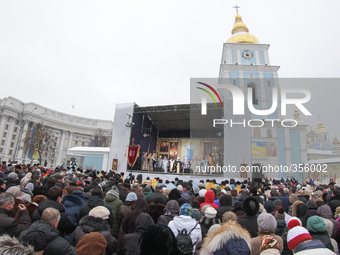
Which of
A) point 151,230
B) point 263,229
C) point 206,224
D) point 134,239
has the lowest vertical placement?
point 134,239

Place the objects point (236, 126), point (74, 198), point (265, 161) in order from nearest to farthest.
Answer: point (74, 198) < point (236, 126) < point (265, 161)

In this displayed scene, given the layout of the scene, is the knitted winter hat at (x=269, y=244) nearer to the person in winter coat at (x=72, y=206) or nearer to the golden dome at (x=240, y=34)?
the person in winter coat at (x=72, y=206)

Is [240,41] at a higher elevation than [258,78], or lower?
higher

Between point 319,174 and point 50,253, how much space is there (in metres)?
33.2

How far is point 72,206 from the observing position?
3.37 m

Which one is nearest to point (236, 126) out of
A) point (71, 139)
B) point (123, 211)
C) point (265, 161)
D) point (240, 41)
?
point (123, 211)

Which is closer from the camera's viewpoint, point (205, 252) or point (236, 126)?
point (205, 252)

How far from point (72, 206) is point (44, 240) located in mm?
1741

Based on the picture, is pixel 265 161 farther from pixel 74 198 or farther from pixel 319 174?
pixel 74 198

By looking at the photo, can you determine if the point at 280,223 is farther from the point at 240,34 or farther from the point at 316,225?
the point at 240,34

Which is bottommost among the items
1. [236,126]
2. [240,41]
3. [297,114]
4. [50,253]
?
[50,253]

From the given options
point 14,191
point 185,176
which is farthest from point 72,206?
point 185,176

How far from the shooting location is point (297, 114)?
33656mm

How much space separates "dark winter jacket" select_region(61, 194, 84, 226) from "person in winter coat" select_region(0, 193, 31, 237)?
2.69 feet
